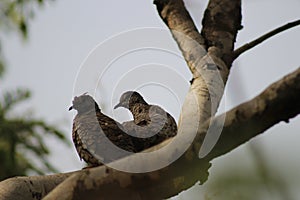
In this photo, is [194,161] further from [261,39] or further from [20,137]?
[20,137]

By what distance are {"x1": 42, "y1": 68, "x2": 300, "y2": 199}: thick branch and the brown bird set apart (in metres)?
0.64

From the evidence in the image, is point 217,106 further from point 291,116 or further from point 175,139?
point 291,116

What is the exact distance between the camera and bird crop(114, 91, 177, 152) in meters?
2.68

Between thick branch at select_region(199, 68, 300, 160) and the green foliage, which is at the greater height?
the green foliage

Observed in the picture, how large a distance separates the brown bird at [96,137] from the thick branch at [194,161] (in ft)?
2.11

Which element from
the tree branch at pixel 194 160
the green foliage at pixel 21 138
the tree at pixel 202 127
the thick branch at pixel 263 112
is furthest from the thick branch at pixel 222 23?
the green foliage at pixel 21 138

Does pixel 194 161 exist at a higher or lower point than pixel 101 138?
lower

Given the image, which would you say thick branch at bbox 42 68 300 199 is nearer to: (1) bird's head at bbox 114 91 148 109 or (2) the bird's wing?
(2) the bird's wing

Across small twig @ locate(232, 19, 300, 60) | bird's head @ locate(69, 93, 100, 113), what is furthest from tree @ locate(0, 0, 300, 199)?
bird's head @ locate(69, 93, 100, 113)

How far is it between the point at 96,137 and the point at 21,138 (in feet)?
10.3

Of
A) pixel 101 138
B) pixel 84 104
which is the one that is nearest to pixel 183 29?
pixel 101 138

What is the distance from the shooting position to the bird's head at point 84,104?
3.18m

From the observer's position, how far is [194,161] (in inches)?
66.2

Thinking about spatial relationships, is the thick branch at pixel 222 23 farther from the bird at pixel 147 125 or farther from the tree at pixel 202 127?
the bird at pixel 147 125
